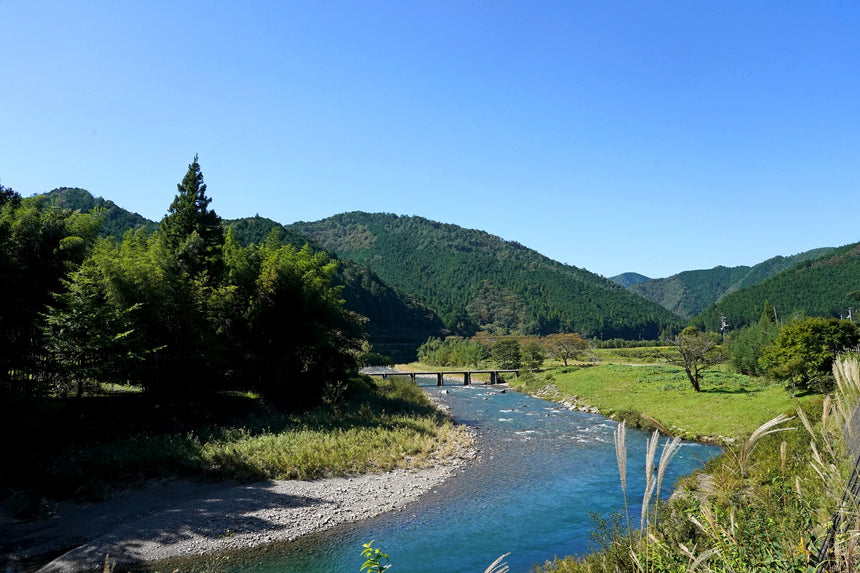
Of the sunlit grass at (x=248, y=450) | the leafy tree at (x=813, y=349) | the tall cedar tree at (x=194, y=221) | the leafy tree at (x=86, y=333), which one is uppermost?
the tall cedar tree at (x=194, y=221)

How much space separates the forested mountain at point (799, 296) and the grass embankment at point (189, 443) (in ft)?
588

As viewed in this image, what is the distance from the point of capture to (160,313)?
78.0ft

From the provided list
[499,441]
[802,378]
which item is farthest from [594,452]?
[802,378]

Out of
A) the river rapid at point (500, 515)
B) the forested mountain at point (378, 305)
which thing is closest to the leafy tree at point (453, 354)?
the forested mountain at point (378, 305)

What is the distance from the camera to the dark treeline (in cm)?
1922

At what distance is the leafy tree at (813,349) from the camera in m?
31.0

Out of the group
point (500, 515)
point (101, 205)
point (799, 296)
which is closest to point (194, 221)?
point (500, 515)

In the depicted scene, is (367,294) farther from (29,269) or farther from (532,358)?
(29,269)

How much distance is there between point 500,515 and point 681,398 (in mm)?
26503

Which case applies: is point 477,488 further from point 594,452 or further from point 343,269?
point 343,269

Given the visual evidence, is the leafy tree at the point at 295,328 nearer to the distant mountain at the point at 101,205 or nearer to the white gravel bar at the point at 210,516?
the white gravel bar at the point at 210,516

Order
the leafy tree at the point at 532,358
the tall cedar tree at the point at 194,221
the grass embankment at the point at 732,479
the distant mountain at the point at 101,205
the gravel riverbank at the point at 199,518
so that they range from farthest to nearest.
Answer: the distant mountain at the point at 101,205
the leafy tree at the point at 532,358
the tall cedar tree at the point at 194,221
the gravel riverbank at the point at 199,518
the grass embankment at the point at 732,479

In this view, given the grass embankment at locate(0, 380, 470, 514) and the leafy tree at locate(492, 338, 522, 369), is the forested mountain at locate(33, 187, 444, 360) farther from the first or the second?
the grass embankment at locate(0, 380, 470, 514)

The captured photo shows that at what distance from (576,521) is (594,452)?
1043cm
